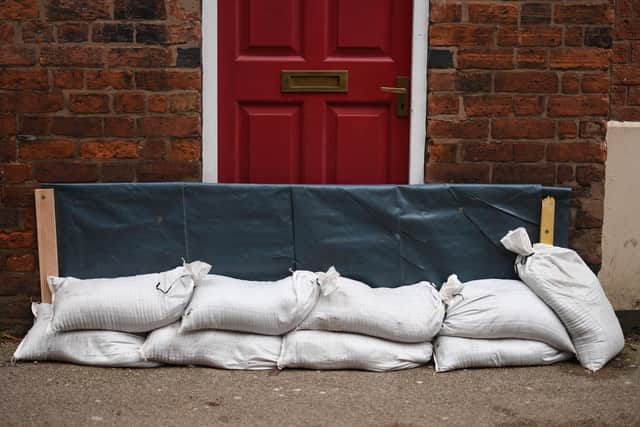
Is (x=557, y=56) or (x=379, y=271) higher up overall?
(x=557, y=56)

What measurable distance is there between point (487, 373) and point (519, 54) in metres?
1.68

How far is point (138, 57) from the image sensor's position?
4414mm

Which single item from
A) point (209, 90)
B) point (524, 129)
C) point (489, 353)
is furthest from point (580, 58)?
point (209, 90)

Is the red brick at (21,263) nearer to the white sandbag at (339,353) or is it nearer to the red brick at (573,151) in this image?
the white sandbag at (339,353)

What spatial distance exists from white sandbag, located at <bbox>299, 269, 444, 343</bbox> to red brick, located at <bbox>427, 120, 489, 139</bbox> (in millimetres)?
921

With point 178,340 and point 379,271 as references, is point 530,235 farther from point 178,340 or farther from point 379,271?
point 178,340

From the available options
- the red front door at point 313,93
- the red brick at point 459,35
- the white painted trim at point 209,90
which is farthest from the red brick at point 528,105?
the white painted trim at point 209,90

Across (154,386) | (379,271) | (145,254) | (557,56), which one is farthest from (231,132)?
(557,56)

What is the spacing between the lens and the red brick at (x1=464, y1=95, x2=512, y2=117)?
4.49 m

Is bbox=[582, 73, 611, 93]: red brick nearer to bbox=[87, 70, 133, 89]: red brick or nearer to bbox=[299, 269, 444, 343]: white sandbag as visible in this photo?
bbox=[299, 269, 444, 343]: white sandbag

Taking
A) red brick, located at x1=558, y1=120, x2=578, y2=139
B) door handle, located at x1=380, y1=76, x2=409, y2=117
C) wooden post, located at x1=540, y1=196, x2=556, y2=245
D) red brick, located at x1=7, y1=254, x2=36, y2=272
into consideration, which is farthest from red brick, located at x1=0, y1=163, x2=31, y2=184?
red brick, located at x1=558, y1=120, x2=578, y2=139

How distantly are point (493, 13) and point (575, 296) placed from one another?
1525 millimetres

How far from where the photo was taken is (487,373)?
158 inches

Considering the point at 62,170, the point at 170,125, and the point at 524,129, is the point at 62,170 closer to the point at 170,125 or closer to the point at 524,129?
the point at 170,125
